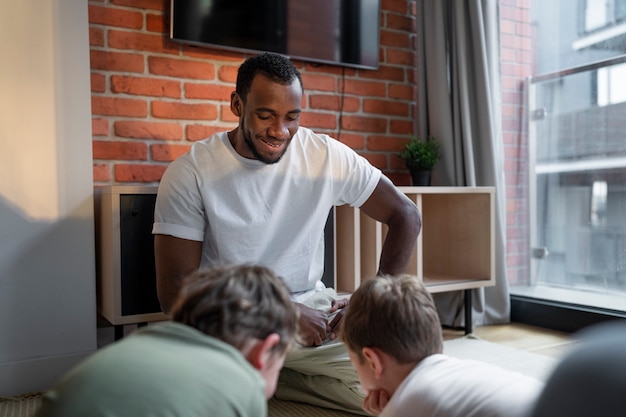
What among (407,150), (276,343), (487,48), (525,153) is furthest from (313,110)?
(276,343)

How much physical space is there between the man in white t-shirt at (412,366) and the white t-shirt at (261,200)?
0.65 metres

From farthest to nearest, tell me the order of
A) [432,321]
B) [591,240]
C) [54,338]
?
[591,240], [54,338], [432,321]

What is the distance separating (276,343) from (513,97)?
235 centimetres

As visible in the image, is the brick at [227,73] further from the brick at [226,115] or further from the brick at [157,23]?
the brick at [157,23]

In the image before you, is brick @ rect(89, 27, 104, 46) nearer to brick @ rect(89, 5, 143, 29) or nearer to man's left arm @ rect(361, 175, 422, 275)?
brick @ rect(89, 5, 143, 29)

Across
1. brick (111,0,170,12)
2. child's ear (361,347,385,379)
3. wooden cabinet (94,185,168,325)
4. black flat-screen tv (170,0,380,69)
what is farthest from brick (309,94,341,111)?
child's ear (361,347,385,379)

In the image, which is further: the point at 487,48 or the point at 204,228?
the point at 487,48

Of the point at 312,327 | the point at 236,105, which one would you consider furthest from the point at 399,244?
the point at 236,105

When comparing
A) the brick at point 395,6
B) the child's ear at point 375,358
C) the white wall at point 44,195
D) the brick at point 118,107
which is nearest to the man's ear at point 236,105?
the white wall at point 44,195

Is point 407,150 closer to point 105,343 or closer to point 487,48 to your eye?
point 487,48

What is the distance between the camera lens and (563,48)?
2.71m

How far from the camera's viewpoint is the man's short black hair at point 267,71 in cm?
175

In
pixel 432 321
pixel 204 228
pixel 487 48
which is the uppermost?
pixel 487 48

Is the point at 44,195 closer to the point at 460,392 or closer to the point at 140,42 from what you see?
the point at 140,42
